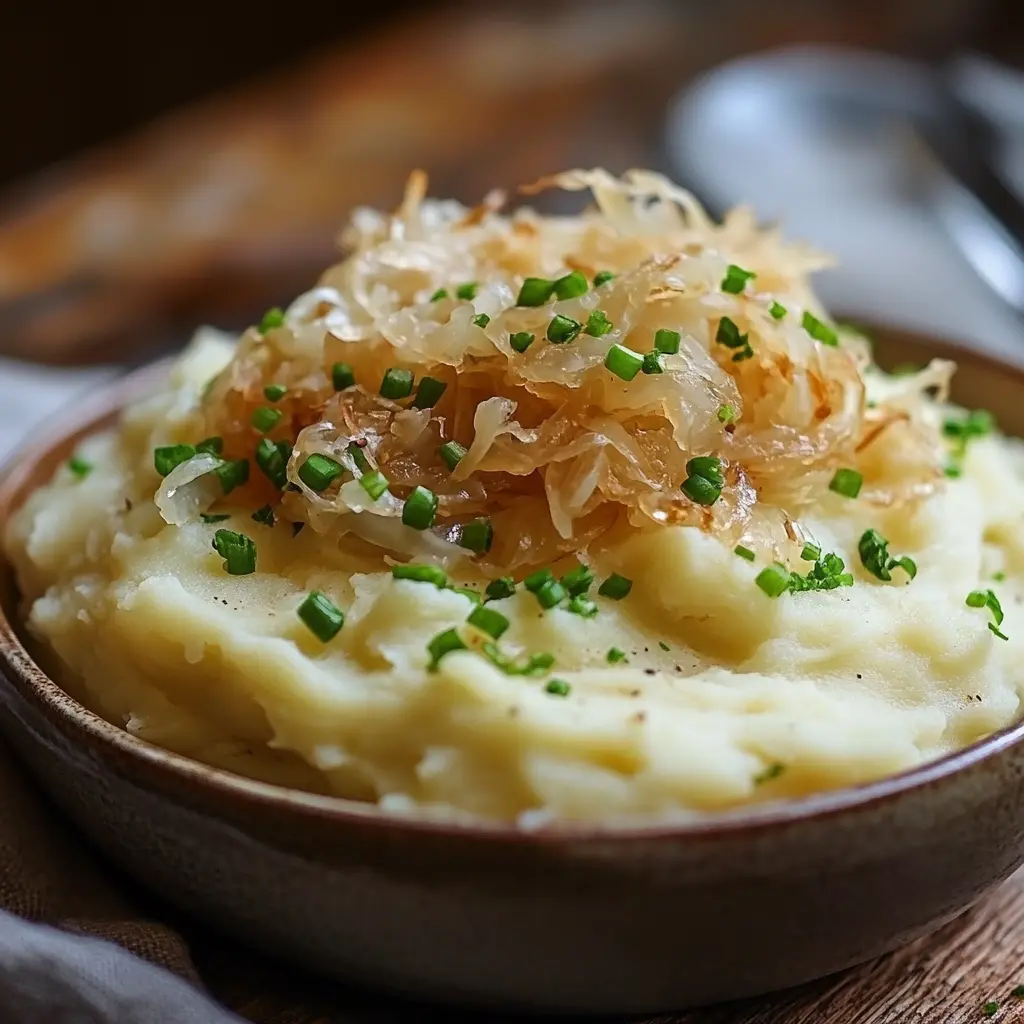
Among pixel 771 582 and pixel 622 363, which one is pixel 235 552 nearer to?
pixel 622 363

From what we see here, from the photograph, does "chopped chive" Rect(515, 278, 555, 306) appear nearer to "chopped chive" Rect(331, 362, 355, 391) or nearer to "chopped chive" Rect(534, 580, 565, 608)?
"chopped chive" Rect(331, 362, 355, 391)

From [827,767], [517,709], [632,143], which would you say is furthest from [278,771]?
[632,143]

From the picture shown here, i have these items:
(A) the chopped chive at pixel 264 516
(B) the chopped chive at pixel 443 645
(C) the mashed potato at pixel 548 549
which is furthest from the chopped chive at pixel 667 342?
(A) the chopped chive at pixel 264 516

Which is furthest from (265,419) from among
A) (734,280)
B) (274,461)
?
(734,280)

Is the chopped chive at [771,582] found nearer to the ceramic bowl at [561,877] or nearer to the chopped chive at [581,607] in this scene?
the chopped chive at [581,607]

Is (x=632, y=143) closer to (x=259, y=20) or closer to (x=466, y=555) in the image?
(x=259, y=20)
